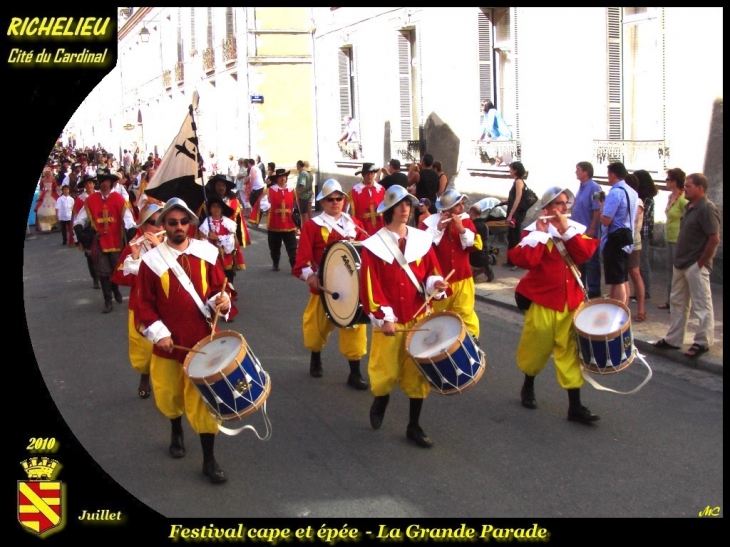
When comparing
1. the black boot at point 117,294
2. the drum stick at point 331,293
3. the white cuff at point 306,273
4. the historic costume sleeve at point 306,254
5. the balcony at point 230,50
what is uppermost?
the balcony at point 230,50

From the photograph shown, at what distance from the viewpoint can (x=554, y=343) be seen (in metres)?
6.54

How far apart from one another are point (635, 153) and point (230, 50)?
830 inches

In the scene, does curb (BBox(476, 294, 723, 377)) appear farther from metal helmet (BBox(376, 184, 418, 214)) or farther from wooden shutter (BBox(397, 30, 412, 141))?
wooden shutter (BBox(397, 30, 412, 141))

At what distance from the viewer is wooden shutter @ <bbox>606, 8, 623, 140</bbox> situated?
13.6 meters

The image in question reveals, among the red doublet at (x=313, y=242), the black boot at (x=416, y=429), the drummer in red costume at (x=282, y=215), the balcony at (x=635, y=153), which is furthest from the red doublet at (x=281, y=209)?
the black boot at (x=416, y=429)

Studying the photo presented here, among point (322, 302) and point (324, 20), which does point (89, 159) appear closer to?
point (324, 20)

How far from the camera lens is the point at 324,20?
24.4 metres

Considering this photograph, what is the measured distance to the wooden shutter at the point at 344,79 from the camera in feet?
77.6

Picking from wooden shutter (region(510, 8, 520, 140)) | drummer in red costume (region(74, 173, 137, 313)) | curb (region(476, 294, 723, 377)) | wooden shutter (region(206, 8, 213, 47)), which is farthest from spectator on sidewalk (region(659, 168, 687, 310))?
wooden shutter (region(206, 8, 213, 47))

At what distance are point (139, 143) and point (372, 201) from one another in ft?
129

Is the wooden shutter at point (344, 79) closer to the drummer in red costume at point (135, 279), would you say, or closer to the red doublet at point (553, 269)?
the drummer in red costume at point (135, 279)

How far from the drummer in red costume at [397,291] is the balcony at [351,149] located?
17.3 metres
